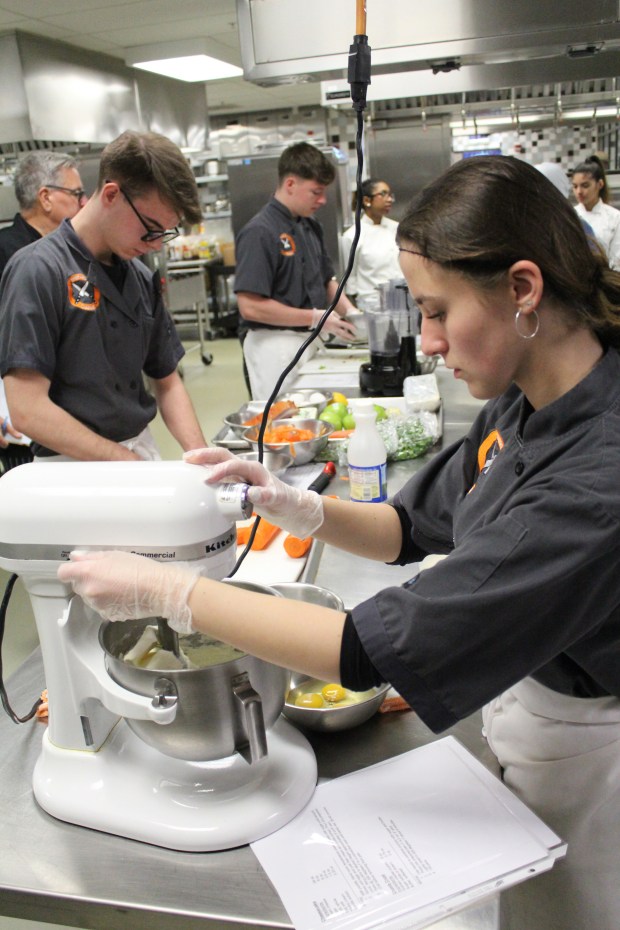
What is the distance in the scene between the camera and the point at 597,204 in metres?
6.02

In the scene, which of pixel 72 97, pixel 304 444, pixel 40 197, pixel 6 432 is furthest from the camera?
pixel 72 97

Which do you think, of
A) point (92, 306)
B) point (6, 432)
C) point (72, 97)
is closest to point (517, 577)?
point (92, 306)

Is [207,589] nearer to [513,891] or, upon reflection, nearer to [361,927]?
[361,927]

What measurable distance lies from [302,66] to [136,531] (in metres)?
1.52

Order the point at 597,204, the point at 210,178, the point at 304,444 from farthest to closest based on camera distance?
the point at 210,178 < the point at 597,204 < the point at 304,444

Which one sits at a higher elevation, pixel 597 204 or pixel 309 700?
pixel 597 204

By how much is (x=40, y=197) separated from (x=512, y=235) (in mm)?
3227

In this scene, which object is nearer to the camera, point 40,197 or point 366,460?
point 366,460

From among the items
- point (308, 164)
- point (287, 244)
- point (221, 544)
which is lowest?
point (221, 544)

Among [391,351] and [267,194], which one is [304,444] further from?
[267,194]

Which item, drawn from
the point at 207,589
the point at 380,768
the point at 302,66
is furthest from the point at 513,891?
the point at 302,66

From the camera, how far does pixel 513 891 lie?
37.9 inches

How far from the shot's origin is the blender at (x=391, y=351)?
3.00 metres

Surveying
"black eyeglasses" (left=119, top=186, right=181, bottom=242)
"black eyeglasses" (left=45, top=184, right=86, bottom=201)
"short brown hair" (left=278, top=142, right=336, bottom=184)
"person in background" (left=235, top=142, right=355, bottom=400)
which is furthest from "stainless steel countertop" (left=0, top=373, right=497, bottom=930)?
"short brown hair" (left=278, top=142, right=336, bottom=184)
